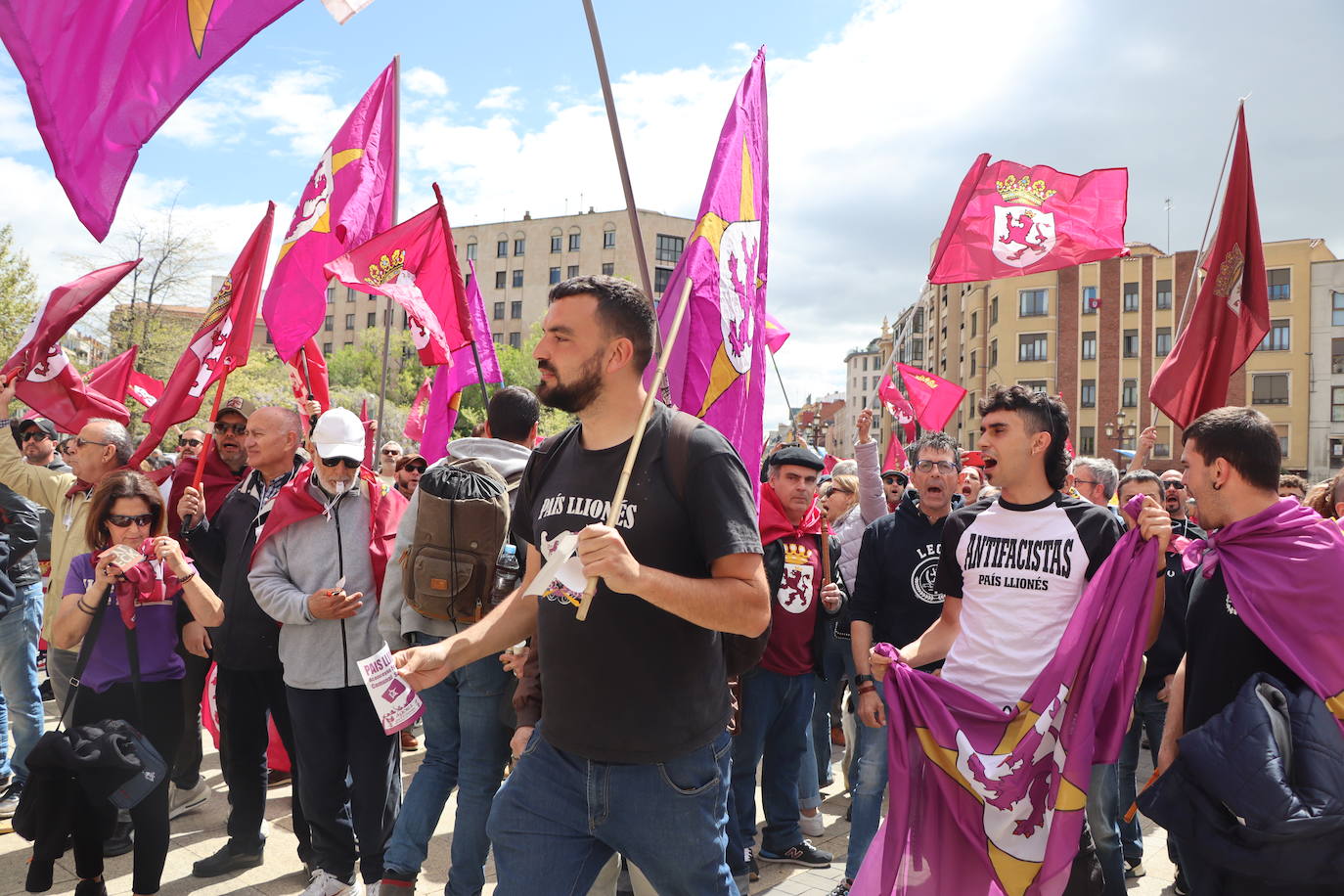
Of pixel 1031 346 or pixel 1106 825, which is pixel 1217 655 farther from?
pixel 1031 346

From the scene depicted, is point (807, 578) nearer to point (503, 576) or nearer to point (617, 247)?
point (503, 576)

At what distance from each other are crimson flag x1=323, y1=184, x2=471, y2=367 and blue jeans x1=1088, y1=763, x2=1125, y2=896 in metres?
4.70

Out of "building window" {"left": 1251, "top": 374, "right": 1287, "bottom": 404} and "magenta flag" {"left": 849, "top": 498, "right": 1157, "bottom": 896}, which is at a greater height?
"building window" {"left": 1251, "top": 374, "right": 1287, "bottom": 404}

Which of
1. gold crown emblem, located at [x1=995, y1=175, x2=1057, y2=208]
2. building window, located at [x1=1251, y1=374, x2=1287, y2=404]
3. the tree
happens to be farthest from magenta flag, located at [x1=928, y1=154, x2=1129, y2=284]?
building window, located at [x1=1251, y1=374, x2=1287, y2=404]

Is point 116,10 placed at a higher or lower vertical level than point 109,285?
higher

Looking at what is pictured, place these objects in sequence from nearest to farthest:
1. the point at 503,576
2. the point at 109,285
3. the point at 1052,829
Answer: the point at 1052,829
the point at 503,576
the point at 109,285

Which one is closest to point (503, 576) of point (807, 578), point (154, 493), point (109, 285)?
point (154, 493)

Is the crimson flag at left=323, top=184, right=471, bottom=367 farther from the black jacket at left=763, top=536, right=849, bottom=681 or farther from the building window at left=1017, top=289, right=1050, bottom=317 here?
the building window at left=1017, top=289, right=1050, bottom=317

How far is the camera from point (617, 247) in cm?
7675

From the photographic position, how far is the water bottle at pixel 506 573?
4.24 m

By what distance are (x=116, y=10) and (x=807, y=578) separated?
4.05m

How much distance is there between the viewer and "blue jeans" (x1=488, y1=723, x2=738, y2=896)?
2.60 meters

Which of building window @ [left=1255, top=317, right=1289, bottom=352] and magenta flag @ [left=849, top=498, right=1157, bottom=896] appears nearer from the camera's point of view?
magenta flag @ [left=849, top=498, right=1157, bottom=896]

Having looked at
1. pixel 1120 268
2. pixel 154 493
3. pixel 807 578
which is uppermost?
pixel 1120 268
